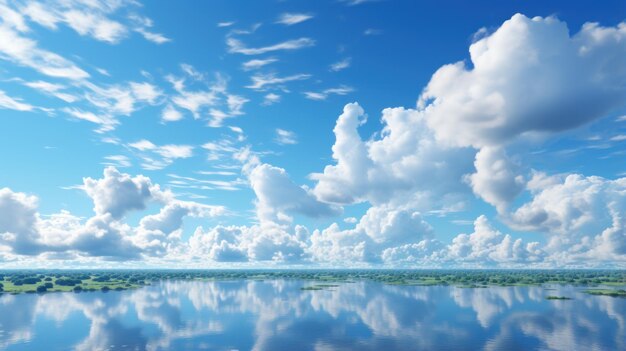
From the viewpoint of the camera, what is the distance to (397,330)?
368 feet

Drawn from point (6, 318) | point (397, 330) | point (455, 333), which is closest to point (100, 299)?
point (6, 318)

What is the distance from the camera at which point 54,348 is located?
93000 millimetres

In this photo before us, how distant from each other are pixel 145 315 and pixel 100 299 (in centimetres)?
5902

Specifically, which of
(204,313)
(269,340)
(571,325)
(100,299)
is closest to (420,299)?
(571,325)

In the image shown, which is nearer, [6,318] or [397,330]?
[397,330]

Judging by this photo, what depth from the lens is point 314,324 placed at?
403 ft

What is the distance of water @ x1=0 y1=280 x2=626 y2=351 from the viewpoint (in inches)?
3784

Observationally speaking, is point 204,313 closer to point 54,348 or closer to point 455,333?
point 54,348

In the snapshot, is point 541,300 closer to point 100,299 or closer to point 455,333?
point 455,333

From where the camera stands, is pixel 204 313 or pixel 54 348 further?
pixel 204 313

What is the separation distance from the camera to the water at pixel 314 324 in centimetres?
9612

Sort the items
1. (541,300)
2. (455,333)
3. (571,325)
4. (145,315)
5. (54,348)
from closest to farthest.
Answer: (54,348) < (455,333) < (571,325) < (145,315) < (541,300)

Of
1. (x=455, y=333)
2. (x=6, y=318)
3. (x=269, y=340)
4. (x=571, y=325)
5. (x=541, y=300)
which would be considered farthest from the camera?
(x=541, y=300)

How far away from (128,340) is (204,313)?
46.5 metres
